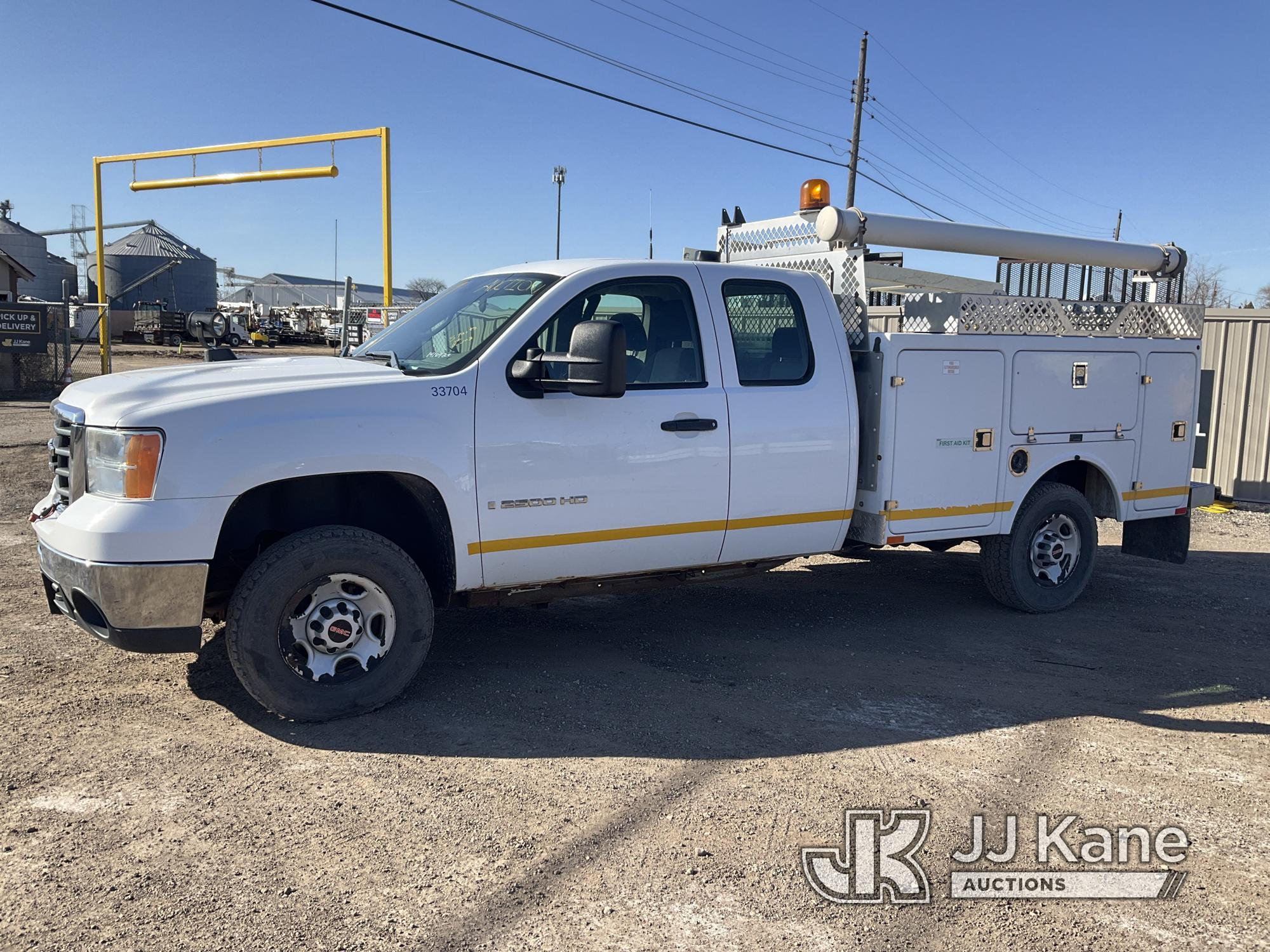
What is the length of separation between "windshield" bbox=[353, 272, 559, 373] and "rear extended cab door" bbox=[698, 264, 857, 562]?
1048 mm

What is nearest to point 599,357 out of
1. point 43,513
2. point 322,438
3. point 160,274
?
point 322,438

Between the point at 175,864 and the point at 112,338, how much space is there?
55104 millimetres

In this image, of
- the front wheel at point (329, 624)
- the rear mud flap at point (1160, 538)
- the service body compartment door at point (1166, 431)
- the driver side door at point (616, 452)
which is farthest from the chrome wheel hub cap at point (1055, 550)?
the front wheel at point (329, 624)

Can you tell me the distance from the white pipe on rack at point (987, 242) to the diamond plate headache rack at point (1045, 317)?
42 centimetres

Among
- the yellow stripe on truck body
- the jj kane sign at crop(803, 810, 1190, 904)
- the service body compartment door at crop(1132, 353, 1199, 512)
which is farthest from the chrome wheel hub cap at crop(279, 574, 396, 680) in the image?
the service body compartment door at crop(1132, 353, 1199, 512)

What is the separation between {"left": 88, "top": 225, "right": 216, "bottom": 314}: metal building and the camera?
216 feet

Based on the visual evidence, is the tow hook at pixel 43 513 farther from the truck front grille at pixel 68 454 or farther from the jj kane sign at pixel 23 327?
the jj kane sign at pixel 23 327

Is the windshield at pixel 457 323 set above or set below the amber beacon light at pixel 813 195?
below

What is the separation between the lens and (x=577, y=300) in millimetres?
5293

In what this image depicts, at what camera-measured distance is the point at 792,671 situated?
18.7 ft

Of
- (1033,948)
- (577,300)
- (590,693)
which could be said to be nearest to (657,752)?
(590,693)

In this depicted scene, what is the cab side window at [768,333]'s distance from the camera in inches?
224

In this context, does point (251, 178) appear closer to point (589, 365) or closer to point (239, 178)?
point (239, 178)

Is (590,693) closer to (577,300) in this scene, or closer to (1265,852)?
(577,300)
